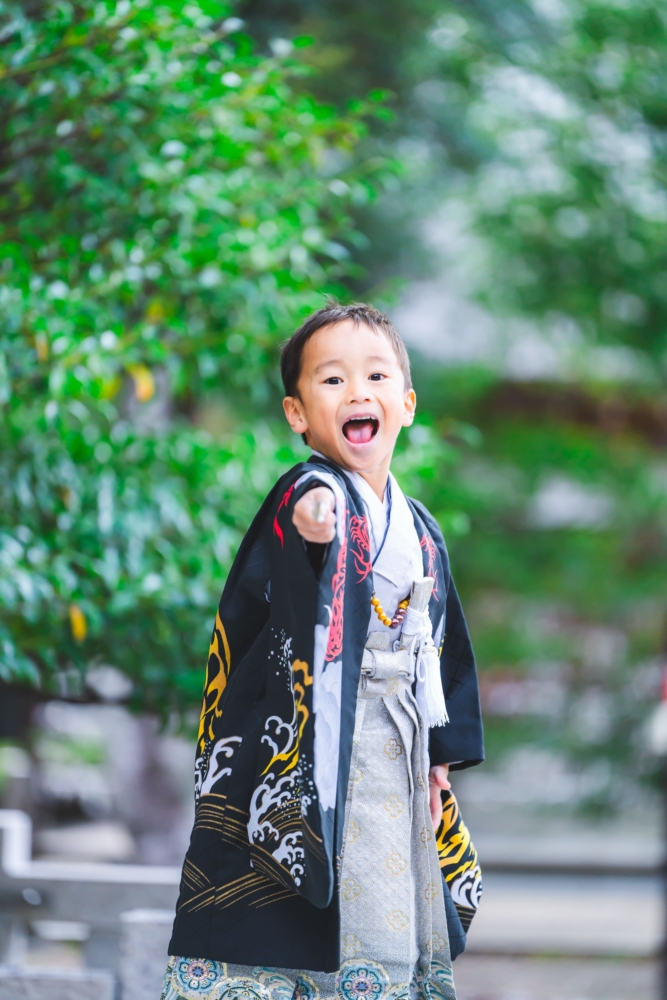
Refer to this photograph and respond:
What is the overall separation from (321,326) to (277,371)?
2.41 metres

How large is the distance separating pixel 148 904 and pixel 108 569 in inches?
58.5

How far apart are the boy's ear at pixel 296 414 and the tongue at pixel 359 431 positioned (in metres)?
0.11

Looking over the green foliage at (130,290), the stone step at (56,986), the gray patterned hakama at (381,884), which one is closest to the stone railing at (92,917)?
the stone step at (56,986)

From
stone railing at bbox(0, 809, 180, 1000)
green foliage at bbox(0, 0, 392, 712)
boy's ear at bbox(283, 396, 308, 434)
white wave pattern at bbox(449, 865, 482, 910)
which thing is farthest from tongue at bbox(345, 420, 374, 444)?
stone railing at bbox(0, 809, 180, 1000)

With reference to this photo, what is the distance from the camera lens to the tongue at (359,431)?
195 cm

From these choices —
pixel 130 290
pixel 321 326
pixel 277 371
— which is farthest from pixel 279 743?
pixel 277 371

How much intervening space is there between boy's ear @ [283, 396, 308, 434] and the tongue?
0.11 meters

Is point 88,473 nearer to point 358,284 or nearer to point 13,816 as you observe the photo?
point 13,816

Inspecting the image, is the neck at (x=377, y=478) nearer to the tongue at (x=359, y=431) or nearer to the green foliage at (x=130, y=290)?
the tongue at (x=359, y=431)

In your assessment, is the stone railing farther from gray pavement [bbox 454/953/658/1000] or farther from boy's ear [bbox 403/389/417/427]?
gray pavement [bbox 454/953/658/1000]

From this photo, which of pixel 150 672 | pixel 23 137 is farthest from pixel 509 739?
pixel 23 137

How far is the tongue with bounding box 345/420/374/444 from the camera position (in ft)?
6.41

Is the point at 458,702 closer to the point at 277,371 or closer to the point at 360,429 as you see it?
the point at 360,429

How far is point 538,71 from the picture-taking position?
695 centimetres
